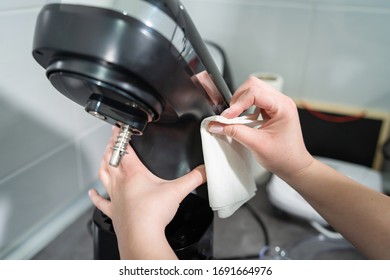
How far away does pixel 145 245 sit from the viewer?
315 mm

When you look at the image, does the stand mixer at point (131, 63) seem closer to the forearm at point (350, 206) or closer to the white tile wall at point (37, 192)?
the forearm at point (350, 206)

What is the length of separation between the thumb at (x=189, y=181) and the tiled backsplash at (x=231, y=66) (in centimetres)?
28

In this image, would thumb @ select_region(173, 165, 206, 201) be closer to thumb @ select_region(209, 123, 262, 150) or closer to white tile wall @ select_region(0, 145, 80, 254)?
thumb @ select_region(209, 123, 262, 150)

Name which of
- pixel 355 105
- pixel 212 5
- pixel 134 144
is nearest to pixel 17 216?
pixel 134 144

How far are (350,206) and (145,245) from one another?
24 cm

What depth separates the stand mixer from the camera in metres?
0.25

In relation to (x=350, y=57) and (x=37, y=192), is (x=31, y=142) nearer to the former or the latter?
(x=37, y=192)

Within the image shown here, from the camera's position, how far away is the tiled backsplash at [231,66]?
49 cm

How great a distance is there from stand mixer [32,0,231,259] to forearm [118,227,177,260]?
50mm

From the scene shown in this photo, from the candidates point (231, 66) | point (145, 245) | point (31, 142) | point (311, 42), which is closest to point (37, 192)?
point (31, 142)

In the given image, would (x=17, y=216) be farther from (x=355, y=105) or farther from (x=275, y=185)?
(x=355, y=105)

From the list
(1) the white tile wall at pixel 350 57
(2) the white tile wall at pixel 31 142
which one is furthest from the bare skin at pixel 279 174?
(1) the white tile wall at pixel 350 57

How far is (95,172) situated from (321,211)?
1.49 feet

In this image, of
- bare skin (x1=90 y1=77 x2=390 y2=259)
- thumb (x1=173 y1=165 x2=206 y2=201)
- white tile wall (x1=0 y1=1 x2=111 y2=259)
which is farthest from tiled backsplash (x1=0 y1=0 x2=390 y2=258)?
thumb (x1=173 y1=165 x2=206 y2=201)
